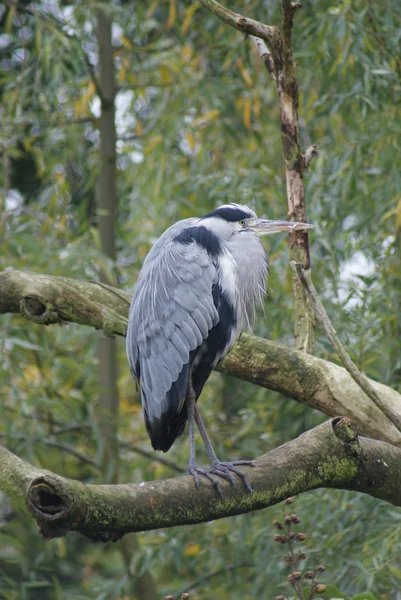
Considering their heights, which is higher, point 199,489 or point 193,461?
point 199,489

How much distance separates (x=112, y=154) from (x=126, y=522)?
2554 mm

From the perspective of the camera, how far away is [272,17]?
11.5 feet

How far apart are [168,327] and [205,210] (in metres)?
1.39

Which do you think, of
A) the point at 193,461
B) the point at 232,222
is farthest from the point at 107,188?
the point at 193,461

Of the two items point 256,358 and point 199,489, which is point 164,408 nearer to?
point 256,358

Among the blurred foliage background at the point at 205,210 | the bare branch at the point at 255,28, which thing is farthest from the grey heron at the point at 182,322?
the blurred foliage background at the point at 205,210

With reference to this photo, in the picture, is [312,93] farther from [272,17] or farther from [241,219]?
[241,219]

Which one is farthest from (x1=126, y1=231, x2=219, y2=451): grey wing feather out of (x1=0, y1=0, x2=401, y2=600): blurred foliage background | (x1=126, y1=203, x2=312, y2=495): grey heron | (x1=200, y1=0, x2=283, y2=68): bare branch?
(x1=0, y1=0, x2=401, y2=600): blurred foliage background

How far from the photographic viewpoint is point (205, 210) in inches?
134

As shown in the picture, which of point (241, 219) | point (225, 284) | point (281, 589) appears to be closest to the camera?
point (225, 284)

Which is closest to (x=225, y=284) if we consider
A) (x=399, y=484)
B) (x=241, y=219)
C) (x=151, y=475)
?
(x=241, y=219)

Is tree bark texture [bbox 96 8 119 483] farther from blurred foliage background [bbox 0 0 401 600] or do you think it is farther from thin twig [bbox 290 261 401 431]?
thin twig [bbox 290 261 401 431]

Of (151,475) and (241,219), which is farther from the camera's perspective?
(151,475)

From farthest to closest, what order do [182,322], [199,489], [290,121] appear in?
1. [290,121]
2. [182,322]
3. [199,489]
